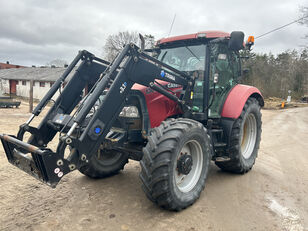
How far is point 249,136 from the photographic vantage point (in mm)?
5266

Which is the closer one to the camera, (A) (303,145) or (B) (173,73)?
(B) (173,73)

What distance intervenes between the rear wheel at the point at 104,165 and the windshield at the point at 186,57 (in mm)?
1938

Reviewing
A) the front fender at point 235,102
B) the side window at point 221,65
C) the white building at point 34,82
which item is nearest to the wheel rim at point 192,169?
the front fender at point 235,102

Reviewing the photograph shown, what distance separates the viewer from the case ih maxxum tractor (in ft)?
9.67

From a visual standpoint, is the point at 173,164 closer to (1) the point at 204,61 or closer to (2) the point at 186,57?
(1) the point at 204,61

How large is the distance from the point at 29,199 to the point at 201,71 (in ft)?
11.1

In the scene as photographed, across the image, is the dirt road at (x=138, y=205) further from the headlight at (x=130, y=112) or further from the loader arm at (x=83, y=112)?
the headlight at (x=130, y=112)

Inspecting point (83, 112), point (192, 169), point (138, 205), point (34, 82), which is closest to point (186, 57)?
point (192, 169)

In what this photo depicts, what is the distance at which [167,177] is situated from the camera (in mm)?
2973

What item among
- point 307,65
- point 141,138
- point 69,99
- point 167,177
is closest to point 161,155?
point 167,177

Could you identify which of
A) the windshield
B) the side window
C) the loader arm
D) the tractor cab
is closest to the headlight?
the loader arm

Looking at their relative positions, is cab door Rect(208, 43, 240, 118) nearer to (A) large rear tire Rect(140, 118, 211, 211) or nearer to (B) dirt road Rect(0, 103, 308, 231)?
(A) large rear tire Rect(140, 118, 211, 211)

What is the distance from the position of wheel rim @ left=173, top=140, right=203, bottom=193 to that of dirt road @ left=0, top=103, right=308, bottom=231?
30 centimetres

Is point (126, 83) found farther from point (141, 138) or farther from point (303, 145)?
point (303, 145)
